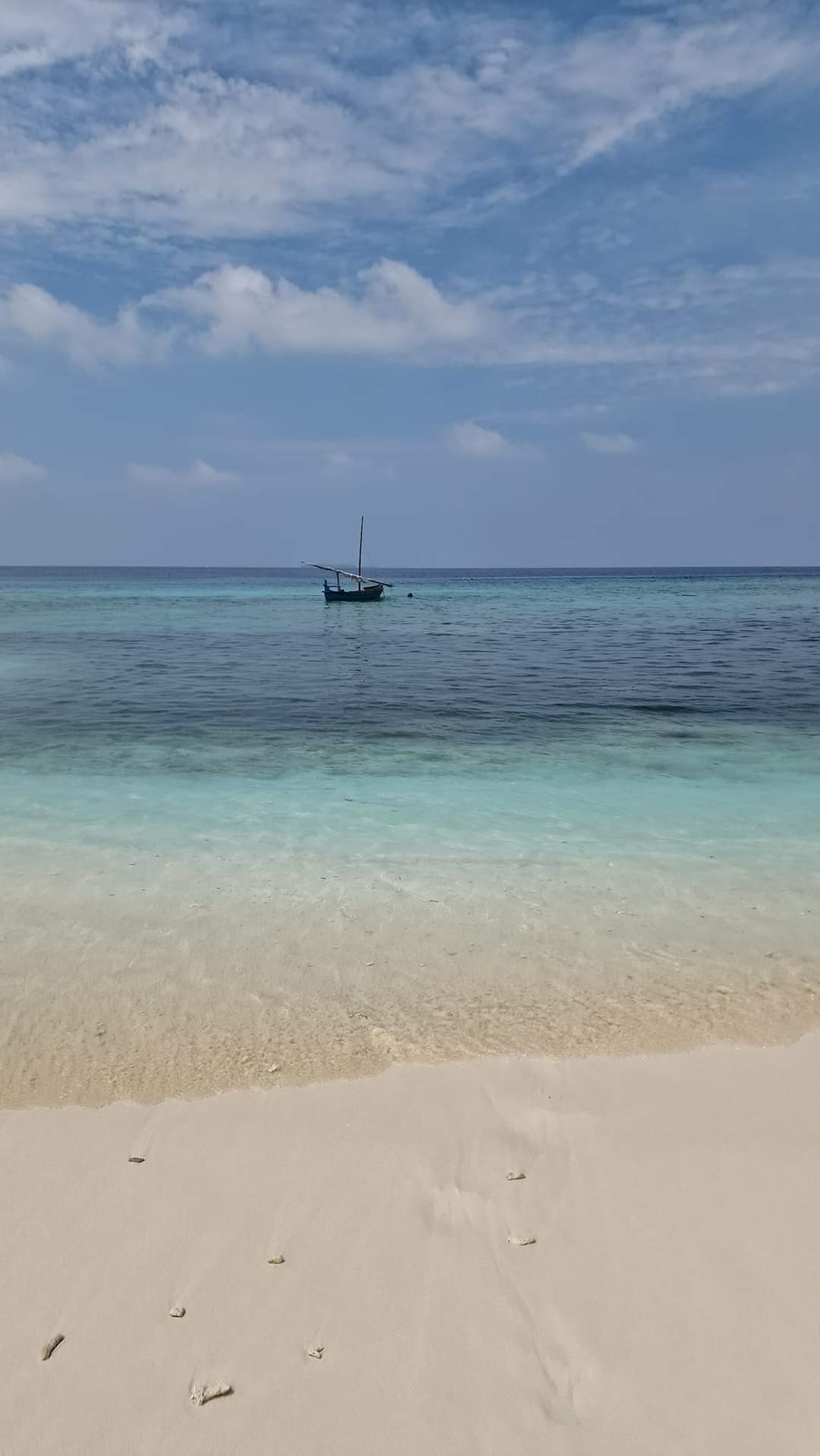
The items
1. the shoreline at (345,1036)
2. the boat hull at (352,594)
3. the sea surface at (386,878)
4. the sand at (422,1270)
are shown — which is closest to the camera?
the sand at (422,1270)

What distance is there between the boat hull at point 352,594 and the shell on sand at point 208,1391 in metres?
70.7

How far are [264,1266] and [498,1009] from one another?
9.55ft

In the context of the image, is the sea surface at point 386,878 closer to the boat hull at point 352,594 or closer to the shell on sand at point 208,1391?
the shell on sand at point 208,1391

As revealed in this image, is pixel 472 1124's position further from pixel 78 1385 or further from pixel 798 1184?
pixel 78 1385

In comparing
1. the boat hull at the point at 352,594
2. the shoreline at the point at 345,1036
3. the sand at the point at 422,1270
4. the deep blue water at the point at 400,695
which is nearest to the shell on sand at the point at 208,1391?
the sand at the point at 422,1270

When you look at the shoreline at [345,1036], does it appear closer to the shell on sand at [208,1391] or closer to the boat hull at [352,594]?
the shell on sand at [208,1391]

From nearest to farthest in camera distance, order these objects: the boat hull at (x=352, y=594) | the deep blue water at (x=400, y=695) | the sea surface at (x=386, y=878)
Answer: the sea surface at (x=386, y=878) → the deep blue water at (x=400, y=695) → the boat hull at (x=352, y=594)

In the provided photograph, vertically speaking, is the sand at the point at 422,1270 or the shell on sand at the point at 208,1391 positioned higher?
the sand at the point at 422,1270

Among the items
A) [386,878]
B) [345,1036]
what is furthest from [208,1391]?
[386,878]

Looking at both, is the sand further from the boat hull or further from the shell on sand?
the boat hull

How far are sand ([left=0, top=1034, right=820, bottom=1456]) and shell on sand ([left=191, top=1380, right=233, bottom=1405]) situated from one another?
17 mm

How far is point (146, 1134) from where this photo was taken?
5262mm

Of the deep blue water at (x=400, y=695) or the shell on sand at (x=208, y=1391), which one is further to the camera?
the deep blue water at (x=400, y=695)

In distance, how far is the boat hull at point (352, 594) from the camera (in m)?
73.5
